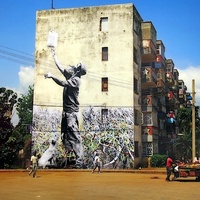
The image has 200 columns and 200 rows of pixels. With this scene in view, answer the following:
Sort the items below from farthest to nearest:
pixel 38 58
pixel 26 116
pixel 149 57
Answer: pixel 26 116, pixel 149 57, pixel 38 58

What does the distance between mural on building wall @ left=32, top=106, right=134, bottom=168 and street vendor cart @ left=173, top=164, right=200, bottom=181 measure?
1302cm

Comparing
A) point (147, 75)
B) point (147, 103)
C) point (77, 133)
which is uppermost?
point (147, 75)

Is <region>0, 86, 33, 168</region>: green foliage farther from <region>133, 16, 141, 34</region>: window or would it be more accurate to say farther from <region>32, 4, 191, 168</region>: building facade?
<region>133, 16, 141, 34</region>: window

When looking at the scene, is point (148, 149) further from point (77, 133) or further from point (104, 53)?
point (104, 53)

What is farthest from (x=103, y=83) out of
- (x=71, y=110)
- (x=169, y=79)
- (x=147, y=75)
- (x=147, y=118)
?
(x=169, y=79)

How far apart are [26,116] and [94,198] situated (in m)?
41.5

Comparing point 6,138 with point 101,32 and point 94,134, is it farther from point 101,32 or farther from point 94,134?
point 101,32

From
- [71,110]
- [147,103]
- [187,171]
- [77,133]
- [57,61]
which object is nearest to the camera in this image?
[187,171]

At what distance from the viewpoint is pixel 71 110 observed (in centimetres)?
3681

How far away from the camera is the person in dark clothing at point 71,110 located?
119ft

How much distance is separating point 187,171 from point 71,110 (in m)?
17.1

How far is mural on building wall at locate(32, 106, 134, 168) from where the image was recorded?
35219 mm

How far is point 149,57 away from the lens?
41.6 meters

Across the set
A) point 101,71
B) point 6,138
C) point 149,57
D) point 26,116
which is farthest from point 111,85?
point 26,116
